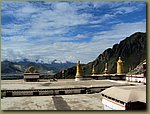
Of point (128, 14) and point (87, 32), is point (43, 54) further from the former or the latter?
point (128, 14)

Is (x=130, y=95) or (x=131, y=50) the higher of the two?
(x=131, y=50)

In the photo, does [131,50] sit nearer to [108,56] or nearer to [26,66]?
[108,56]

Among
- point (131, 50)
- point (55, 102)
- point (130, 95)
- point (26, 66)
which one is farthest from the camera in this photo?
point (131, 50)

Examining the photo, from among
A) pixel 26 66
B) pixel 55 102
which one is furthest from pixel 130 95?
pixel 26 66

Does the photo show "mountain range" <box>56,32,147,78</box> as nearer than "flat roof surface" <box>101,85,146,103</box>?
No

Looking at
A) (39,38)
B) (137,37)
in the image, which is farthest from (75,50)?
(137,37)

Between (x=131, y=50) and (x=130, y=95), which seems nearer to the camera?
(x=130, y=95)

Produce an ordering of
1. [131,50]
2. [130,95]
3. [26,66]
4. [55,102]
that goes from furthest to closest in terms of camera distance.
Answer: [131,50] < [55,102] < [26,66] < [130,95]

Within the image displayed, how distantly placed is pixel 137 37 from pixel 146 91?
3.64 ft

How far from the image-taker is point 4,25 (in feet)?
20.7

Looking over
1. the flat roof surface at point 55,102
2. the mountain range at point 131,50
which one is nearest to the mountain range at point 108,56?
the mountain range at point 131,50

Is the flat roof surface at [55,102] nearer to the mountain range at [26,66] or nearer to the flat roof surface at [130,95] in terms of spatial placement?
the flat roof surface at [130,95]

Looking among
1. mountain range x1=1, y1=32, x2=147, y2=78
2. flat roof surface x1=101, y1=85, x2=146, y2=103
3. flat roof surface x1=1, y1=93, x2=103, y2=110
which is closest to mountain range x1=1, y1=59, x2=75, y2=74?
mountain range x1=1, y1=32, x2=147, y2=78

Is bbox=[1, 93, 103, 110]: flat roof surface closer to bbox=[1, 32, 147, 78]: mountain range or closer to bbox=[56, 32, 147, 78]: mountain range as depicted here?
bbox=[1, 32, 147, 78]: mountain range
